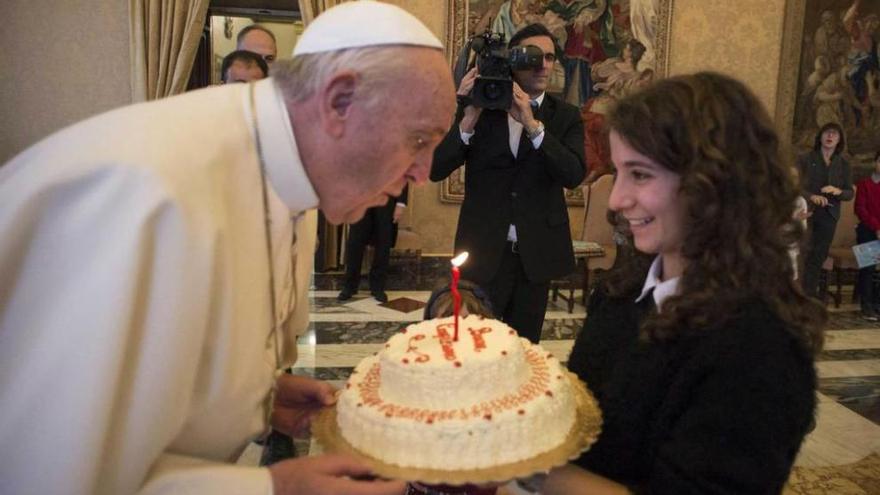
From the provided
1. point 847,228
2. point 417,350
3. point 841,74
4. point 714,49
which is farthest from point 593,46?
point 417,350

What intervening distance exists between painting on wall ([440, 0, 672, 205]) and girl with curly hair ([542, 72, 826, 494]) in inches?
243

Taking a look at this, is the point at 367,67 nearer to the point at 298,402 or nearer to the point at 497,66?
the point at 298,402

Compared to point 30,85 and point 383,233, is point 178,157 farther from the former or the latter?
point 30,85

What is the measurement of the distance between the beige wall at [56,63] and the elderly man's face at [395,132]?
6.65 meters

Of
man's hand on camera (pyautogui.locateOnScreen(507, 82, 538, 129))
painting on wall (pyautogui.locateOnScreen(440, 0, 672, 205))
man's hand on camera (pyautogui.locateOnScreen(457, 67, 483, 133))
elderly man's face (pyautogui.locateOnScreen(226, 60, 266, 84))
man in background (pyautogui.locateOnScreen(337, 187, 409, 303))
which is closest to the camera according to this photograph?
man's hand on camera (pyautogui.locateOnScreen(507, 82, 538, 129))

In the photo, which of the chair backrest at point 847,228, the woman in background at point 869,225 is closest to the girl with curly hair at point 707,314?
the woman in background at point 869,225

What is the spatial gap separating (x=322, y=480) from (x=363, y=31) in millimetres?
888

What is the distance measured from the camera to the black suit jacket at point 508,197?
3252 millimetres

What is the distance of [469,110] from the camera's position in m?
3.21

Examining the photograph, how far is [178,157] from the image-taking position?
1.18 meters

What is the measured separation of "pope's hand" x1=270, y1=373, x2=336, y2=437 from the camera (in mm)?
1684

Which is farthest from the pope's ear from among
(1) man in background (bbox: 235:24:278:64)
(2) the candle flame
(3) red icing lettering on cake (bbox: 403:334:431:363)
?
(1) man in background (bbox: 235:24:278:64)

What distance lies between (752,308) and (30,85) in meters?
7.61

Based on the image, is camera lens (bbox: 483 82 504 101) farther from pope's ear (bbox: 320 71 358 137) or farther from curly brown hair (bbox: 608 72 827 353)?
pope's ear (bbox: 320 71 358 137)
